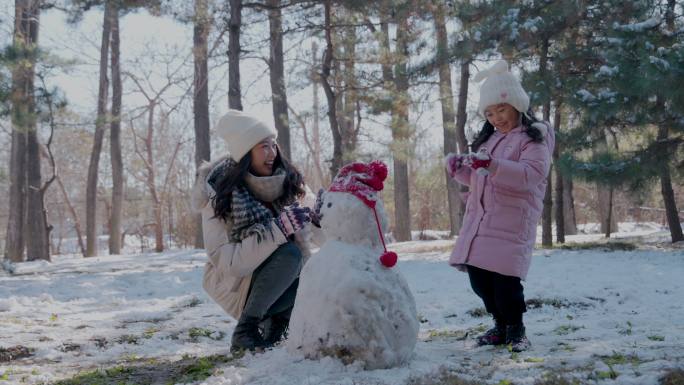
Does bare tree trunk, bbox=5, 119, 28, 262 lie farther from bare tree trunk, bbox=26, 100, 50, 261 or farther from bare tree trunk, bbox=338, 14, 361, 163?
bare tree trunk, bbox=338, 14, 361, 163

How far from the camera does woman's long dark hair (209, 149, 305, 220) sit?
11.1ft

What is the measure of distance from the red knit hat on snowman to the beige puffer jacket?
0.53 meters

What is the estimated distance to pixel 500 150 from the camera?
11.1 ft

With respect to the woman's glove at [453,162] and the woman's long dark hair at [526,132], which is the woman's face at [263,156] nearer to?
the woman's glove at [453,162]

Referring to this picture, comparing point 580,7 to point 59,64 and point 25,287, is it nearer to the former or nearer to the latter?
point 25,287

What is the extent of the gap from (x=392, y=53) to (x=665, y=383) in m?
11.1

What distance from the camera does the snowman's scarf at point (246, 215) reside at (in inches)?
132

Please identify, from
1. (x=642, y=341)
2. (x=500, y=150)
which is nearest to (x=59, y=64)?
(x=500, y=150)

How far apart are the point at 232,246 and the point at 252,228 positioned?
6.2 inches

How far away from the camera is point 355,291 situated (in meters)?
2.58

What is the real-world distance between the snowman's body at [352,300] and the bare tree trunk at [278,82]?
986 centimetres

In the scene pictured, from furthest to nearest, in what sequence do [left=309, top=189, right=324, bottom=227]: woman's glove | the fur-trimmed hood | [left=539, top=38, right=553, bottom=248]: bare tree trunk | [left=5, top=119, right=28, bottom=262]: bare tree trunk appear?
1. [left=5, top=119, right=28, bottom=262]: bare tree trunk
2. [left=539, top=38, right=553, bottom=248]: bare tree trunk
3. the fur-trimmed hood
4. [left=309, top=189, right=324, bottom=227]: woman's glove

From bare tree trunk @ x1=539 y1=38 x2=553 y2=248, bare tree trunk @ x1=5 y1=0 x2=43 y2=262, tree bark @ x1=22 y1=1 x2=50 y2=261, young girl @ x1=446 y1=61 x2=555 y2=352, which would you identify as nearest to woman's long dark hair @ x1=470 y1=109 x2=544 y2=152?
young girl @ x1=446 y1=61 x2=555 y2=352

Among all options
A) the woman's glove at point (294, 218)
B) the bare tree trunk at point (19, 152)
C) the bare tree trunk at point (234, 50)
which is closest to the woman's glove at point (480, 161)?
the woman's glove at point (294, 218)
